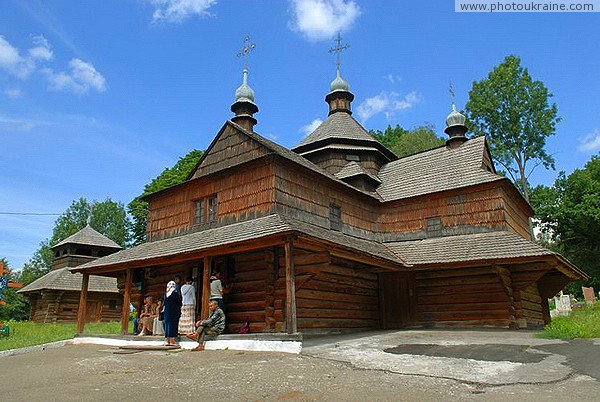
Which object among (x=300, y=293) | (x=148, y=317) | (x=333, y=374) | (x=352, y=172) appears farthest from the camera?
(x=352, y=172)

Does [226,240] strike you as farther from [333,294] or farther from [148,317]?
[148,317]

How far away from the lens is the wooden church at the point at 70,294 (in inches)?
1237

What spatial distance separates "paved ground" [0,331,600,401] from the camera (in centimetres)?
639

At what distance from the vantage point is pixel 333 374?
7.64 metres

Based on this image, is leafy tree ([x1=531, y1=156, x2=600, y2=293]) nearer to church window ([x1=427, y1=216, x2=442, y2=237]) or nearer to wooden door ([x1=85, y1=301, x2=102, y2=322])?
church window ([x1=427, y1=216, x2=442, y2=237])

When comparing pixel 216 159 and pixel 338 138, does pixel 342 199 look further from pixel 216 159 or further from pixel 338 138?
pixel 338 138

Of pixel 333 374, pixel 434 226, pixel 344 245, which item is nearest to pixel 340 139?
pixel 434 226

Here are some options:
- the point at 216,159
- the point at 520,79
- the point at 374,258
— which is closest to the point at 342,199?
the point at 374,258

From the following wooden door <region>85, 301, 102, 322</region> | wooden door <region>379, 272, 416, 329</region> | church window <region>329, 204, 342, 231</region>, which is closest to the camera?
church window <region>329, 204, 342, 231</region>

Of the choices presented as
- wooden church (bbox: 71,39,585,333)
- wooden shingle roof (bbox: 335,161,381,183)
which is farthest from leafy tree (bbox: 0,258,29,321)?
wooden shingle roof (bbox: 335,161,381,183)

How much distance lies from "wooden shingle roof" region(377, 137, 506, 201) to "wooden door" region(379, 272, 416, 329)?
3537mm

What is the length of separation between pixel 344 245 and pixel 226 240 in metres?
3.17

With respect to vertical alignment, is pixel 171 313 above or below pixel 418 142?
below

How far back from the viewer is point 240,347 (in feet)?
34.2
